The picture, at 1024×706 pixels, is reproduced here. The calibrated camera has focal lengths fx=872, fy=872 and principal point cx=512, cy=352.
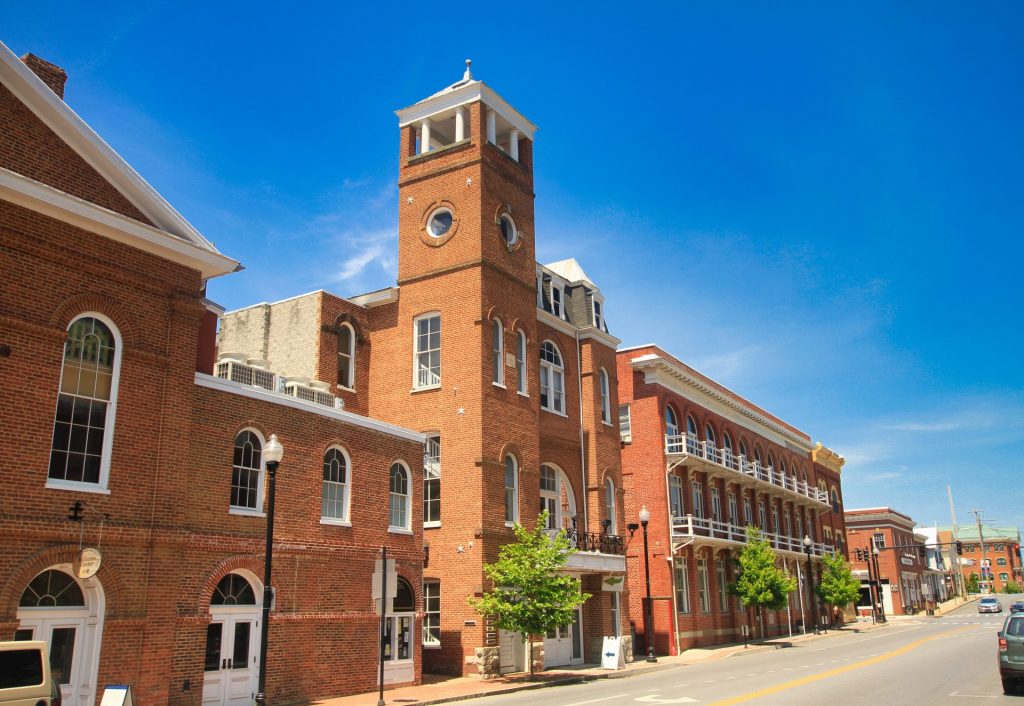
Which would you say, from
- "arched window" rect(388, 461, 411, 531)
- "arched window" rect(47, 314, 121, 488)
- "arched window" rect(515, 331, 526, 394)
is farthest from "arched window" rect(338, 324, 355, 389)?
"arched window" rect(47, 314, 121, 488)

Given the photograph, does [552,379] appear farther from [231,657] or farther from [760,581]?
[231,657]

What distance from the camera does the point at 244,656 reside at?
18.8 metres

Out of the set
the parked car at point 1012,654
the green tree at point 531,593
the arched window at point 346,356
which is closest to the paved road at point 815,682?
the parked car at point 1012,654

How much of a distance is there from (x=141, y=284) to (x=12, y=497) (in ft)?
16.1

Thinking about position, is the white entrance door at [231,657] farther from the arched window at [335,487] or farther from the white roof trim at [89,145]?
the white roof trim at [89,145]

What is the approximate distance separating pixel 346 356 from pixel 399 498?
7747 millimetres

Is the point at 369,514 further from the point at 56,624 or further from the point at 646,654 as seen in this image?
the point at 646,654

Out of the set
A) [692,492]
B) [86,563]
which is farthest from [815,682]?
[692,492]

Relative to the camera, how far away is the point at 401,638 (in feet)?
75.5

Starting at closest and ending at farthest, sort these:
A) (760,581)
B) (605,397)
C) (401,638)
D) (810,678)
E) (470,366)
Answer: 1. (401,638)
2. (810,678)
3. (470,366)
4. (605,397)
5. (760,581)

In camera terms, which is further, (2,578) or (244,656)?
(244,656)

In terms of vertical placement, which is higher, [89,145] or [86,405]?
[89,145]

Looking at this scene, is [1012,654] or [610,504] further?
[610,504]

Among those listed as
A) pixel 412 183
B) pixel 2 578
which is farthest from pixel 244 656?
pixel 412 183
